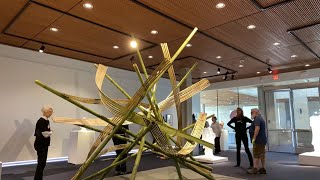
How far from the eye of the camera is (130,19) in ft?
17.1

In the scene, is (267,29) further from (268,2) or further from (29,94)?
(29,94)

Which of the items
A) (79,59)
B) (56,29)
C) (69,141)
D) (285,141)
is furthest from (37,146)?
(285,141)

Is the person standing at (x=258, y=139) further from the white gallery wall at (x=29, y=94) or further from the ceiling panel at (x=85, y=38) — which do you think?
the white gallery wall at (x=29, y=94)

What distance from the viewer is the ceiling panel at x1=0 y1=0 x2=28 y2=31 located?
Answer: 4.60 m

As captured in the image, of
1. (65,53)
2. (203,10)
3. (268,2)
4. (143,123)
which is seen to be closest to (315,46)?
(268,2)

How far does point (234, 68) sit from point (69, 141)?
20.9 feet

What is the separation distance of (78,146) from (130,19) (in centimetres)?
423

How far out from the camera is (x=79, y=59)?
27.8 ft

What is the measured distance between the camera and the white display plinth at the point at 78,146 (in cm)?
746

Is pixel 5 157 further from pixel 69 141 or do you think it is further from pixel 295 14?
pixel 295 14

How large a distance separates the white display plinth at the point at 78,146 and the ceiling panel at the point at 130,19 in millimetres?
3520

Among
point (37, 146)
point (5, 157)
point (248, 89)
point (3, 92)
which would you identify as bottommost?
point (5, 157)

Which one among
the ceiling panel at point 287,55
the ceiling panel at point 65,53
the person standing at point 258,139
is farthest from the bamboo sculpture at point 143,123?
the ceiling panel at point 287,55

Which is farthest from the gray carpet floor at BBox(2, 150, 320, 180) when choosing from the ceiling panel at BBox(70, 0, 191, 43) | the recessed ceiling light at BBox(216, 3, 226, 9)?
the recessed ceiling light at BBox(216, 3, 226, 9)
